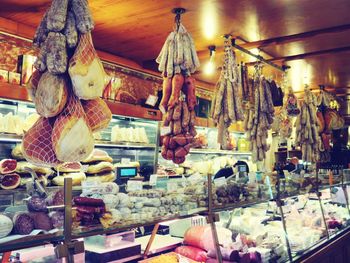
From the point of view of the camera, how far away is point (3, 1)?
373 cm

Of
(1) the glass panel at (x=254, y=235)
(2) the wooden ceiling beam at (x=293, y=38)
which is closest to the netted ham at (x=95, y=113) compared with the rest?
(1) the glass panel at (x=254, y=235)

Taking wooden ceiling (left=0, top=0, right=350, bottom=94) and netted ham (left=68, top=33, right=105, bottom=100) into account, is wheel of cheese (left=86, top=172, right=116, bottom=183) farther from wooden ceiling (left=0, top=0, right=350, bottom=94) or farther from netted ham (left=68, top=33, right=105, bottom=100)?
netted ham (left=68, top=33, right=105, bottom=100)

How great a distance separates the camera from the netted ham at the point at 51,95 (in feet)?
6.41

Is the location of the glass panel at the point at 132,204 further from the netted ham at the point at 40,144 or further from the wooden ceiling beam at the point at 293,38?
the wooden ceiling beam at the point at 293,38

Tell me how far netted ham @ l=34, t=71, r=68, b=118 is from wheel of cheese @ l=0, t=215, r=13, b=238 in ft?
1.77

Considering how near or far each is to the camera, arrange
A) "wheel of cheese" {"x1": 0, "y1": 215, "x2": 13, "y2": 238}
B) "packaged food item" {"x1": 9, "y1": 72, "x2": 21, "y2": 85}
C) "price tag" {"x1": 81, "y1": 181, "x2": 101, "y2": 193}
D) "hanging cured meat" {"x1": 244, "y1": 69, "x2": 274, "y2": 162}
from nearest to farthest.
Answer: "wheel of cheese" {"x1": 0, "y1": 215, "x2": 13, "y2": 238}
"price tag" {"x1": 81, "y1": 181, "x2": 101, "y2": 193}
"packaged food item" {"x1": 9, "y1": 72, "x2": 21, "y2": 85}
"hanging cured meat" {"x1": 244, "y1": 69, "x2": 274, "y2": 162}

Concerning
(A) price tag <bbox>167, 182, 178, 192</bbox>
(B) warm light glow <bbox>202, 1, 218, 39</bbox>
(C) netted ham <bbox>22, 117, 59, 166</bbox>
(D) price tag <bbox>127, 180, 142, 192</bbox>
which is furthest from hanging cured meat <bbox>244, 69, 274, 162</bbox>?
(C) netted ham <bbox>22, 117, 59, 166</bbox>

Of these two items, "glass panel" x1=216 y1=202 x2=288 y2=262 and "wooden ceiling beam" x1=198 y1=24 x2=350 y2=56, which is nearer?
"glass panel" x1=216 y1=202 x2=288 y2=262

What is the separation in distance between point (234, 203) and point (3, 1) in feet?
9.48

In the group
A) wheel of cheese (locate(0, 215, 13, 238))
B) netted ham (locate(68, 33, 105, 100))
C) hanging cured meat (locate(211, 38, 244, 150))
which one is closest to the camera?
wheel of cheese (locate(0, 215, 13, 238))

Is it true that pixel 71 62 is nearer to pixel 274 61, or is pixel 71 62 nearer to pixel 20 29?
pixel 20 29

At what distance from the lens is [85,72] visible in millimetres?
1969

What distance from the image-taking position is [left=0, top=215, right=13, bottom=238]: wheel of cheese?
1.85m

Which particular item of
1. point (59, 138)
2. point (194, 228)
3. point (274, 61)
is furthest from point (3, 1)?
point (274, 61)
